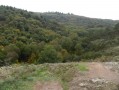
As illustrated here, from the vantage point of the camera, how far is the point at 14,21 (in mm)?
92688

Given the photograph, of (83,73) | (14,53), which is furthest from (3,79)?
(14,53)

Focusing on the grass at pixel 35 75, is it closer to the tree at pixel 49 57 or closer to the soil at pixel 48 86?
the soil at pixel 48 86

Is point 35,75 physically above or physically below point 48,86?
above

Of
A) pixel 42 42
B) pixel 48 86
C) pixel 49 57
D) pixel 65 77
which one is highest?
pixel 65 77

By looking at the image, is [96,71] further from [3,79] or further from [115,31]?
[115,31]

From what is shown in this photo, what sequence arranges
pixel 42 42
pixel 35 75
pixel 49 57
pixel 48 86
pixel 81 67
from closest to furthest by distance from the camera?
pixel 48 86, pixel 35 75, pixel 81 67, pixel 49 57, pixel 42 42

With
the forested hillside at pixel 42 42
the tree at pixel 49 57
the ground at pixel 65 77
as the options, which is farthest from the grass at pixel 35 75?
the tree at pixel 49 57

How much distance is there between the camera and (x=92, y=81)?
1527 centimetres

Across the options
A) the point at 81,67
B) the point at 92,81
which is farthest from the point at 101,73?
the point at 92,81

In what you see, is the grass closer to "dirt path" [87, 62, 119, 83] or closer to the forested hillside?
"dirt path" [87, 62, 119, 83]

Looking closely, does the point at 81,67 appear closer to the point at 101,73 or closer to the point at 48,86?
the point at 101,73

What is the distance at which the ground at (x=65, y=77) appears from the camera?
1478cm

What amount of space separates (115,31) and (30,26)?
31.3 meters

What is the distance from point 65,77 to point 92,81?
5.00ft
